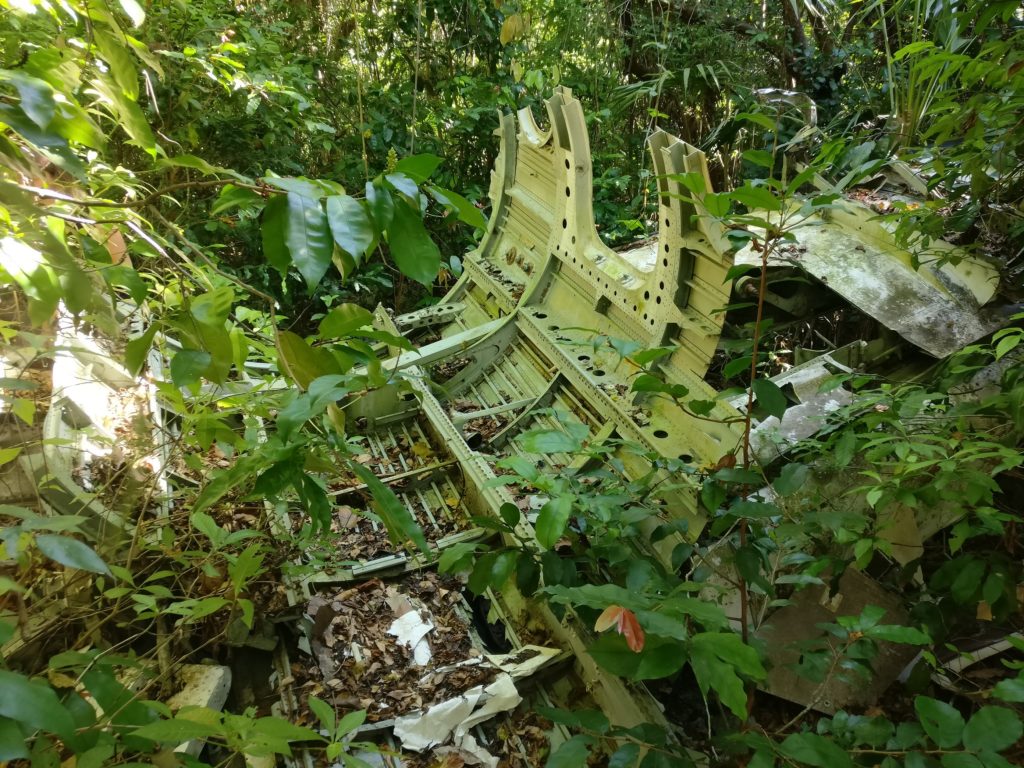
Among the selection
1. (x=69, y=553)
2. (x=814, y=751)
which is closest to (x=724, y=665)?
(x=814, y=751)

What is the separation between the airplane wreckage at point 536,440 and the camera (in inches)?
94.3

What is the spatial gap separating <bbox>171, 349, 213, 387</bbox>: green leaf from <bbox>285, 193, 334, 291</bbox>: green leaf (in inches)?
13.7

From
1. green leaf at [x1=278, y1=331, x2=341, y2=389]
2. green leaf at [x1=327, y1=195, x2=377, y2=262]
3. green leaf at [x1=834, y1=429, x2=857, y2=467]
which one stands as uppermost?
green leaf at [x1=327, y1=195, x2=377, y2=262]

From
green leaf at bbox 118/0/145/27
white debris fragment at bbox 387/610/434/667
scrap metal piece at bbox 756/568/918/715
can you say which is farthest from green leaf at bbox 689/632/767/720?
white debris fragment at bbox 387/610/434/667

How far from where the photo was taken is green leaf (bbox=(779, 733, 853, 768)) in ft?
4.04

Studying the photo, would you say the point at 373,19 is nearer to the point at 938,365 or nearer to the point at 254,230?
the point at 254,230

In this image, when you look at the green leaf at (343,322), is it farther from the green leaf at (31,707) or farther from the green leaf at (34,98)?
the green leaf at (31,707)

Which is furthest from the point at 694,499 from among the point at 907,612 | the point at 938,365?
the point at 938,365

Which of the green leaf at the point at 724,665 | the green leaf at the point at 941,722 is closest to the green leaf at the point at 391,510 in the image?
the green leaf at the point at 724,665

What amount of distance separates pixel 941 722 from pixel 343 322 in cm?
137

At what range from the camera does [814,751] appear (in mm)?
1257

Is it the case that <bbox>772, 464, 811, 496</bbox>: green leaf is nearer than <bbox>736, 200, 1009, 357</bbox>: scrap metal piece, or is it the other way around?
<bbox>772, 464, 811, 496</bbox>: green leaf

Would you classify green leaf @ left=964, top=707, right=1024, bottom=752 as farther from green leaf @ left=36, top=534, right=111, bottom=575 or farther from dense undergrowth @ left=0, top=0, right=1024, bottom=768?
green leaf @ left=36, top=534, right=111, bottom=575

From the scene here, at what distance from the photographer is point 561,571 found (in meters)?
2.01
